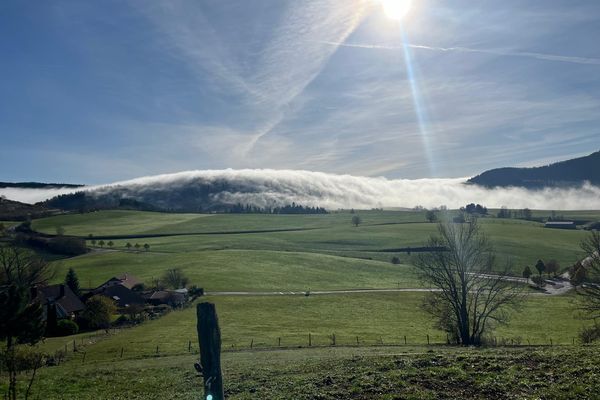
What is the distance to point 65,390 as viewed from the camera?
84.7ft

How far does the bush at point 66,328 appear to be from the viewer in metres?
66.8

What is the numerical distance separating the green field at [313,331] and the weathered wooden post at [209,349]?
9227mm

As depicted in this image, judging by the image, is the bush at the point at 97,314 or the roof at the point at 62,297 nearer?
the bush at the point at 97,314

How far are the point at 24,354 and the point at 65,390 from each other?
11237mm

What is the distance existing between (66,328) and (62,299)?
1832cm

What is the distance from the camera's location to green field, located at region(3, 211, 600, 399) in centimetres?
1975

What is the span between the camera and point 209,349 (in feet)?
32.1

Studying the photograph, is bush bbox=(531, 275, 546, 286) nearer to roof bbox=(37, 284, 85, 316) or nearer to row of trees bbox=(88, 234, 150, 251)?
roof bbox=(37, 284, 85, 316)

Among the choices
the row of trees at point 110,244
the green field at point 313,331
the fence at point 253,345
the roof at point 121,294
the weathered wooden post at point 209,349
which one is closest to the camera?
the weathered wooden post at point 209,349

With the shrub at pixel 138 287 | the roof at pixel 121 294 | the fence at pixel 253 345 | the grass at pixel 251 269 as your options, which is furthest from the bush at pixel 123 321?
the shrub at pixel 138 287

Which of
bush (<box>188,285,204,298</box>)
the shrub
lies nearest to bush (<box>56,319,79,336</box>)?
bush (<box>188,285,204,298</box>)

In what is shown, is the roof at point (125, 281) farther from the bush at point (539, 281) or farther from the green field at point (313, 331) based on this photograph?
the bush at point (539, 281)

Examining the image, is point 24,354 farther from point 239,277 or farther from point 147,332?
point 239,277

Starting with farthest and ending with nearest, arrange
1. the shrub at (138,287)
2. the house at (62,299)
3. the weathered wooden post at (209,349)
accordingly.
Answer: the shrub at (138,287) < the house at (62,299) < the weathered wooden post at (209,349)
